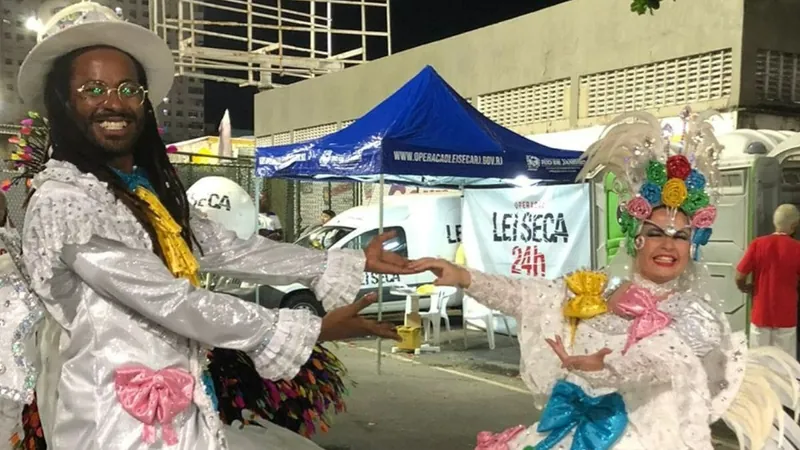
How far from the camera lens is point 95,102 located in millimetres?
2127

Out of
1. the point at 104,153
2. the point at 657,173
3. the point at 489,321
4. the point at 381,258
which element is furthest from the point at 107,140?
the point at 489,321

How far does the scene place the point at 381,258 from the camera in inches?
106

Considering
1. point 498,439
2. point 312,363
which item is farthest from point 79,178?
point 312,363

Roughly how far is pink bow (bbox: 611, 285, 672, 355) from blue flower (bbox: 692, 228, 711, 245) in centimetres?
27

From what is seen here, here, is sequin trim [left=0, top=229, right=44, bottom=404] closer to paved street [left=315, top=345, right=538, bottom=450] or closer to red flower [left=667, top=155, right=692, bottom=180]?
red flower [left=667, top=155, right=692, bottom=180]

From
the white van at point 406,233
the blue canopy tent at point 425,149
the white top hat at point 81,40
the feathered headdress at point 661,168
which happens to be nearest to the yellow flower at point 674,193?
the feathered headdress at point 661,168

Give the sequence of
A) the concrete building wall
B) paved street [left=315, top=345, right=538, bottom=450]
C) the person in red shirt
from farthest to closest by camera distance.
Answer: the concrete building wall, the person in red shirt, paved street [left=315, top=345, right=538, bottom=450]

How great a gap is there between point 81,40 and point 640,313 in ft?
6.64

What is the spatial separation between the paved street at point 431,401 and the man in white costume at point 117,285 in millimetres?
3941

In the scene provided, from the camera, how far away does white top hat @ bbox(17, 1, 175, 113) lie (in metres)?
2.09

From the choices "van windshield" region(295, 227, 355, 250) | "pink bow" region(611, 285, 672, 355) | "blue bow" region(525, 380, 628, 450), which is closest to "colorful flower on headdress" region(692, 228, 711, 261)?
"pink bow" region(611, 285, 672, 355)

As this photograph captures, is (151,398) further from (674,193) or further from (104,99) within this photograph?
(674,193)

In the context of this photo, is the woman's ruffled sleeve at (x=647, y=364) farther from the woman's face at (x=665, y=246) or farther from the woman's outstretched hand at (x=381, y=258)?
the woman's outstretched hand at (x=381, y=258)

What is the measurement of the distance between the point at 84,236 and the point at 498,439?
1774 millimetres
